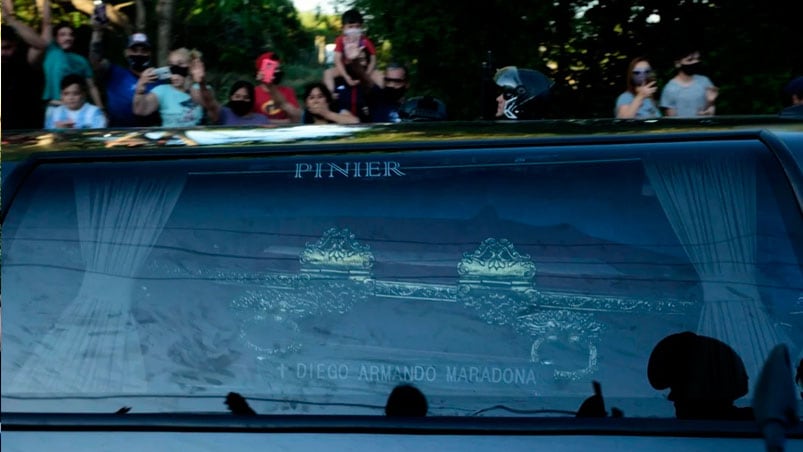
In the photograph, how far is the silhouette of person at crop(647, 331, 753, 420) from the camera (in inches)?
89.0

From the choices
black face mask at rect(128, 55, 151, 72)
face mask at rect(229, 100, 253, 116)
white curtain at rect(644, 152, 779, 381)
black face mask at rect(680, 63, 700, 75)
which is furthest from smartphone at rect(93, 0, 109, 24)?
white curtain at rect(644, 152, 779, 381)

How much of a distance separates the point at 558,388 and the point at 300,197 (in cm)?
68

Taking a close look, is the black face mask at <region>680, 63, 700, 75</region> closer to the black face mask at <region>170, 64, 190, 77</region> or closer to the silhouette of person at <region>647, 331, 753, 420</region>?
the black face mask at <region>170, 64, 190, 77</region>

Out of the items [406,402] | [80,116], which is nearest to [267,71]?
[80,116]

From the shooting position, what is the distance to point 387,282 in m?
2.45

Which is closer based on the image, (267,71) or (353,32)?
(267,71)

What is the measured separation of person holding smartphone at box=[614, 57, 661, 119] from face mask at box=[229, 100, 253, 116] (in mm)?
2327

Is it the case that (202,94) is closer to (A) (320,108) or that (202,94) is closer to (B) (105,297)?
(A) (320,108)

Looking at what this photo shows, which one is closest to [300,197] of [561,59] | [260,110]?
[260,110]

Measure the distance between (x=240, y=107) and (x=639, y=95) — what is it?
246 cm

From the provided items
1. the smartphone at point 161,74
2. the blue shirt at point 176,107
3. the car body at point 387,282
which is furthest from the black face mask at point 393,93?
the car body at point 387,282

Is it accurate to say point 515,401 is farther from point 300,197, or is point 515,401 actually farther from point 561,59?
point 561,59

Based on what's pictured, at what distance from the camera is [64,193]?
258 cm

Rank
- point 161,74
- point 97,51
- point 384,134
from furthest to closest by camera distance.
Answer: point 97,51 < point 161,74 < point 384,134
